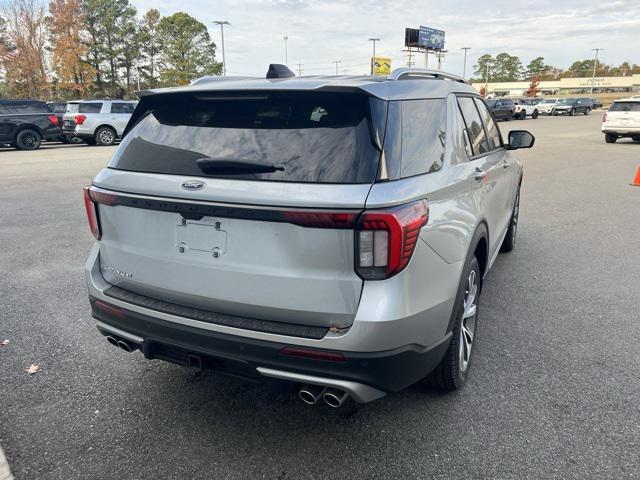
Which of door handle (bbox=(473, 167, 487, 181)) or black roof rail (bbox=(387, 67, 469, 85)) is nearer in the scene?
black roof rail (bbox=(387, 67, 469, 85))

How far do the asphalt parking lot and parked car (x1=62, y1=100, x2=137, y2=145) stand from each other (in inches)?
662

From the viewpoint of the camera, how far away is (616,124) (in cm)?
1944

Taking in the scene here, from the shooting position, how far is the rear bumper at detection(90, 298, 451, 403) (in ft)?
7.14

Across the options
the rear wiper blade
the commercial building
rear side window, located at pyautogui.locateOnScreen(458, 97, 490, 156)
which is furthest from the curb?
the commercial building

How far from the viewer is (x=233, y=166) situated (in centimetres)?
227

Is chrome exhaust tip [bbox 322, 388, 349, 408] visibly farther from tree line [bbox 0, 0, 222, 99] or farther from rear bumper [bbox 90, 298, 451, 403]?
tree line [bbox 0, 0, 222, 99]

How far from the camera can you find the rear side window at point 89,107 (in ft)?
65.2

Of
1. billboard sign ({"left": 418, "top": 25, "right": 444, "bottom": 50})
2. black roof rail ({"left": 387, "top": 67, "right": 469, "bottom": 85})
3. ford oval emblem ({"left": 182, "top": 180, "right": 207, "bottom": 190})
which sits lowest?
ford oval emblem ({"left": 182, "top": 180, "right": 207, "bottom": 190})

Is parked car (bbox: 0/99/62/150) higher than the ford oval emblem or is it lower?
lower

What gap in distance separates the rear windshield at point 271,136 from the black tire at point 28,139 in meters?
19.4

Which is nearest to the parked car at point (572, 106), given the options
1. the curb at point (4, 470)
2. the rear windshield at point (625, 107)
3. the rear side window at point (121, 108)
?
the rear windshield at point (625, 107)

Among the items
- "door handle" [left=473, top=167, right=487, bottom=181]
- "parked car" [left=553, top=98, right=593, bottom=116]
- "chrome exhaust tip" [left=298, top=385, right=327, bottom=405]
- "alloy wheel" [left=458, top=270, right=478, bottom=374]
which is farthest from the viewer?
"parked car" [left=553, top=98, right=593, bottom=116]

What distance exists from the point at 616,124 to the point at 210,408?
21.2 m

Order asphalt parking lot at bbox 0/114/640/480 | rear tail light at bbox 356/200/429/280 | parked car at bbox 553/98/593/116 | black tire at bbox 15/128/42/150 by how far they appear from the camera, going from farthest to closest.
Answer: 1. parked car at bbox 553/98/593/116
2. black tire at bbox 15/128/42/150
3. asphalt parking lot at bbox 0/114/640/480
4. rear tail light at bbox 356/200/429/280
